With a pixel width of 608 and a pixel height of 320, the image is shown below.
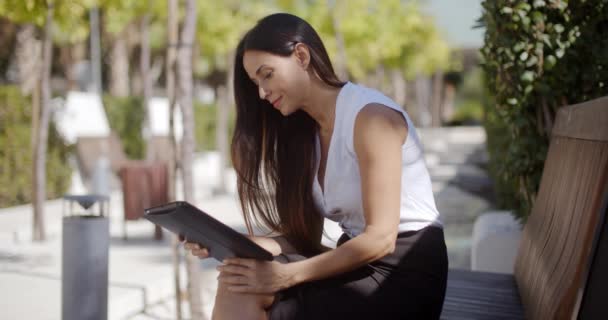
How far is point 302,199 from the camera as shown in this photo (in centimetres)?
272

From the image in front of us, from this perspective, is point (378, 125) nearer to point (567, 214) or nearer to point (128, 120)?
point (567, 214)

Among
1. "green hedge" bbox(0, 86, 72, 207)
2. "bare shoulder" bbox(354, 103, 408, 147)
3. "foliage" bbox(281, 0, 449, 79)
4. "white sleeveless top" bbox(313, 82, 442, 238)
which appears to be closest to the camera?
"bare shoulder" bbox(354, 103, 408, 147)

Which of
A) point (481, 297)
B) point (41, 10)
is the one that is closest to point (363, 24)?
point (41, 10)

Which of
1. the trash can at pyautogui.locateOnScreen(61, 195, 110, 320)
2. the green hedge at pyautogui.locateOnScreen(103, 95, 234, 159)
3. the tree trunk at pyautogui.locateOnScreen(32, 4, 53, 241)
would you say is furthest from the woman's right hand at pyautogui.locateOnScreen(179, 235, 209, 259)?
the green hedge at pyautogui.locateOnScreen(103, 95, 234, 159)

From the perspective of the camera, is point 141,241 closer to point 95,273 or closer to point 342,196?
point 95,273

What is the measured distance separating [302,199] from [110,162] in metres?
9.89

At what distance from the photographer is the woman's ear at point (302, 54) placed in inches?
96.0

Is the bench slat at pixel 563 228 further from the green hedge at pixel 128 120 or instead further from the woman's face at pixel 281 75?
the green hedge at pixel 128 120

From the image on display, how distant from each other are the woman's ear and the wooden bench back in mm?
874

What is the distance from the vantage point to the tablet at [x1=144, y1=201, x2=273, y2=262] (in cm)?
216

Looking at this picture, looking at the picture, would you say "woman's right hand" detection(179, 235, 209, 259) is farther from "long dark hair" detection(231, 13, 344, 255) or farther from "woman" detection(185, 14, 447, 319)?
"long dark hair" detection(231, 13, 344, 255)

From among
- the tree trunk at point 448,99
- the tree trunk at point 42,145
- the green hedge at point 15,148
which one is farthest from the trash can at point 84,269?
the tree trunk at point 448,99

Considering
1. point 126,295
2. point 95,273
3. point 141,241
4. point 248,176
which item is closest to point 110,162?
point 141,241

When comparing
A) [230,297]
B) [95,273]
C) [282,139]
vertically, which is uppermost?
[282,139]
